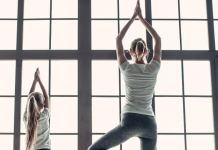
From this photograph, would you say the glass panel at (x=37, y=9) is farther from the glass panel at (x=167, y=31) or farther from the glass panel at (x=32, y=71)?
the glass panel at (x=167, y=31)

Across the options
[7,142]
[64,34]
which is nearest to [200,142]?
[64,34]

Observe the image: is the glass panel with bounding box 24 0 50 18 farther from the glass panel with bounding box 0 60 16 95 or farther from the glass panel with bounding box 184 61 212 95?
the glass panel with bounding box 184 61 212 95

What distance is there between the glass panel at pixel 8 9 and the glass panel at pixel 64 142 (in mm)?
1505

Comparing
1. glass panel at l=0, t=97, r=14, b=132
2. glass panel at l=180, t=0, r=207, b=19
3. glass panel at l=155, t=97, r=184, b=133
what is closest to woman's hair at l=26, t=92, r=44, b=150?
glass panel at l=0, t=97, r=14, b=132

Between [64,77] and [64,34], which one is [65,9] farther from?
[64,77]

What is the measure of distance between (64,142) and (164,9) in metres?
1.94

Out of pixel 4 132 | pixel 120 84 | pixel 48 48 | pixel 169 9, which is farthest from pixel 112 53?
pixel 4 132

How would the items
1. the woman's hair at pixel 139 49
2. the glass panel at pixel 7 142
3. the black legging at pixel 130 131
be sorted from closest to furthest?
the black legging at pixel 130 131 → the woman's hair at pixel 139 49 → the glass panel at pixel 7 142

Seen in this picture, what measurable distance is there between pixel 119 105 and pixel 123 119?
81 cm

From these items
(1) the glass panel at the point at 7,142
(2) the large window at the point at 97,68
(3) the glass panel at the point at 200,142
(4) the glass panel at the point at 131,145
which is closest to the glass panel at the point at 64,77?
(2) the large window at the point at 97,68

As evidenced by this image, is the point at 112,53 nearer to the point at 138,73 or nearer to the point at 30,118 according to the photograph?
the point at 138,73

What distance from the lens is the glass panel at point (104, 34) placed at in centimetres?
243

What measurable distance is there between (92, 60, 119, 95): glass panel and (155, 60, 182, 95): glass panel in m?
0.50

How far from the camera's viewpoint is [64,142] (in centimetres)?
232
